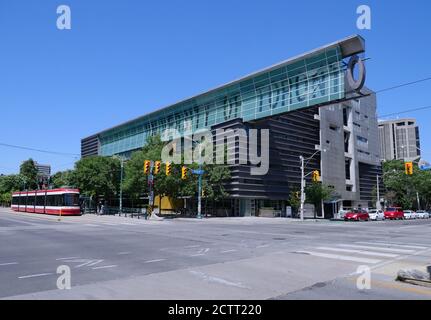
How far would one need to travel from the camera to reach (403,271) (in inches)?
368

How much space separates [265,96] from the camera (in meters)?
53.8

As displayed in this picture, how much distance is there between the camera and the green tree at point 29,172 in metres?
124

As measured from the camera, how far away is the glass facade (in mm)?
45500

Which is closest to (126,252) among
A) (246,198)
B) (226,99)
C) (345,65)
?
(345,65)

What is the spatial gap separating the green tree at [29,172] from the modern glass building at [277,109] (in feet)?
205

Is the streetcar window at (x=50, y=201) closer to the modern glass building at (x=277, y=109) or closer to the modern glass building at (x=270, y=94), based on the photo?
the modern glass building at (x=277, y=109)

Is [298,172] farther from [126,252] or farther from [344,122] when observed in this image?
[126,252]

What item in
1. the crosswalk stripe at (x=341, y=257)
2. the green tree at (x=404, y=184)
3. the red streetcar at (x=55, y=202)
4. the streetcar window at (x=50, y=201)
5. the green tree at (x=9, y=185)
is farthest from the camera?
the green tree at (x=9, y=185)

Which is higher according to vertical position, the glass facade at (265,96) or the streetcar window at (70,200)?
the glass facade at (265,96)

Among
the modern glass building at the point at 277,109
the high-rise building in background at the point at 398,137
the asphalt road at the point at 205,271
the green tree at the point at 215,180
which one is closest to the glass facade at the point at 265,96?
the modern glass building at the point at 277,109

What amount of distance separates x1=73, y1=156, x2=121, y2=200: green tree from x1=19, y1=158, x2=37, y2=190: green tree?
69669 millimetres

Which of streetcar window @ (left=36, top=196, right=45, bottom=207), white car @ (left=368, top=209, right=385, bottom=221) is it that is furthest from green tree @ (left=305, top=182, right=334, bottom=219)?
streetcar window @ (left=36, top=196, right=45, bottom=207)

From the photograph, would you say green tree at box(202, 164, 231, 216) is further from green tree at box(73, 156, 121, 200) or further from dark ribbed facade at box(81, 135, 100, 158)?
dark ribbed facade at box(81, 135, 100, 158)
